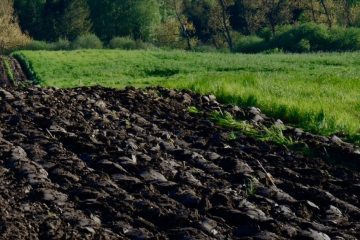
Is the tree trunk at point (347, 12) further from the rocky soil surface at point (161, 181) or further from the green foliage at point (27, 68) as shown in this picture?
the rocky soil surface at point (161, 181)

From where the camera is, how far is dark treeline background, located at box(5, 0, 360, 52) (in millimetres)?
72438

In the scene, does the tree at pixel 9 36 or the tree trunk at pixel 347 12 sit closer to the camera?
the tree at pixel 9 36

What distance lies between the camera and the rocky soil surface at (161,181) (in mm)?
5891

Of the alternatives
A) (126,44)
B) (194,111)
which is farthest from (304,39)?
(194,111)

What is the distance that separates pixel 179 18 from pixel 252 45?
19.9 meters

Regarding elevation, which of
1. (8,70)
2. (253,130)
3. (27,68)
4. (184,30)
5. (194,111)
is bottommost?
(184,30)

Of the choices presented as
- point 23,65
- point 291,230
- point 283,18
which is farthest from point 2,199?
point 283,18

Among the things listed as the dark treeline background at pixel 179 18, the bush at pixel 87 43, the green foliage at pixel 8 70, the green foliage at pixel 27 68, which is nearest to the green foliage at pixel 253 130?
the green foliage at pixel 27 68

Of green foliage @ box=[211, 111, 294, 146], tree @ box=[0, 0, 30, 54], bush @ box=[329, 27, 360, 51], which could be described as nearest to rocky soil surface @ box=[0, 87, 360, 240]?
green foliage @ box=[211, 111, 294, 146]

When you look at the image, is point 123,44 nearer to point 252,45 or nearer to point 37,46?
point 37,46

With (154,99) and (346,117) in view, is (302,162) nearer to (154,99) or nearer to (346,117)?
(346,117)

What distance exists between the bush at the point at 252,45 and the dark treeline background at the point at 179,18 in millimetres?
10176

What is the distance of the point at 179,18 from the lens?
77.9 metres

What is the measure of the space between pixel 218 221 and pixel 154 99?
7195 millimetres
